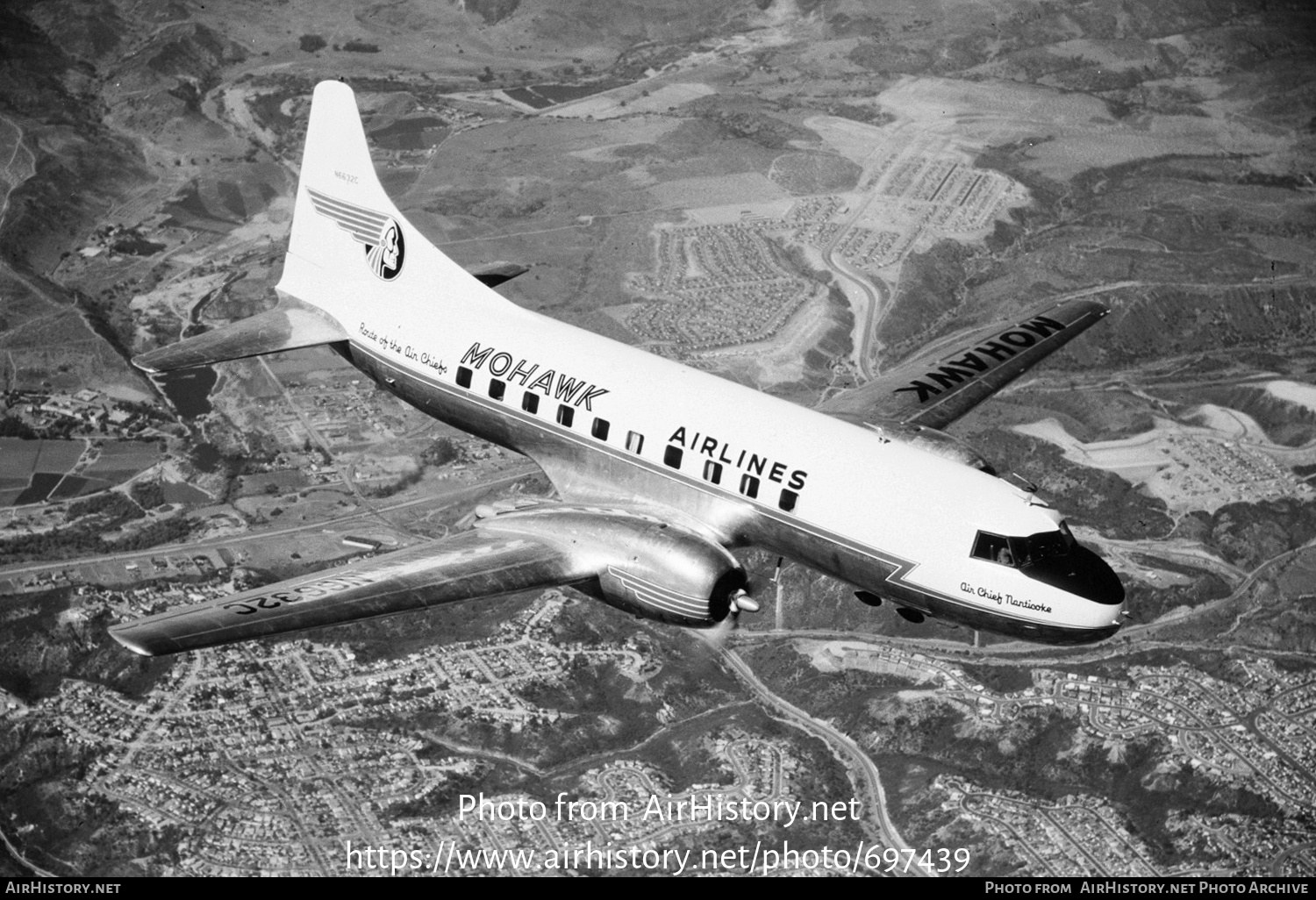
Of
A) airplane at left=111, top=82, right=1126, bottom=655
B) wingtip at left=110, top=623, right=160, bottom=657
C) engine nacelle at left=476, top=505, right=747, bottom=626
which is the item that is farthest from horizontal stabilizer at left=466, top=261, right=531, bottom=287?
wingtip at left=110, top=623, right=160, bottom=657

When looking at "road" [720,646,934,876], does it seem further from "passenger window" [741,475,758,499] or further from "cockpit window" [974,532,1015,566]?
"cockpit window" [974,532,1015,566]

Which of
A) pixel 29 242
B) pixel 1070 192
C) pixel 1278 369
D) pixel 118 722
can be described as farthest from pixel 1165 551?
pixel 29 242

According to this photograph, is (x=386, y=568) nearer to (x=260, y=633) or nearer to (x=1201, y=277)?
(x=260, y=633)

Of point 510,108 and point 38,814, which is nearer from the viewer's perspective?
point 38,814

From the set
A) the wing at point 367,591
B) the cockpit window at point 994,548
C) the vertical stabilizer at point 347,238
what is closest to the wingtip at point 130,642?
the wing at point 367,591

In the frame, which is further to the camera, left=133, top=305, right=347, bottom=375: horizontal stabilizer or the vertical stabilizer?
the vertical stabilizer

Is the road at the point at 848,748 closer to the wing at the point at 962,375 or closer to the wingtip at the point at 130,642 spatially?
the wing at the point at 962,375
